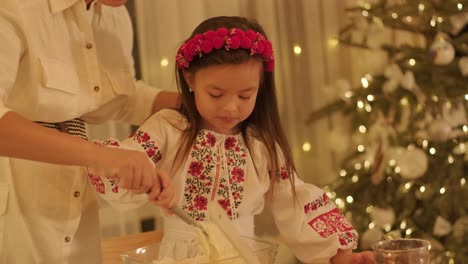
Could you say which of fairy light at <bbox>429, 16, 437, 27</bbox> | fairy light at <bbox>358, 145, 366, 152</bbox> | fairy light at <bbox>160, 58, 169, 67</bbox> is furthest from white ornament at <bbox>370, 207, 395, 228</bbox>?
fairy light at <bbox>160, 58, 169, 67</bbox>

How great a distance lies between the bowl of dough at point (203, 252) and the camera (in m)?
1.03

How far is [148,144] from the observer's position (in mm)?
1423

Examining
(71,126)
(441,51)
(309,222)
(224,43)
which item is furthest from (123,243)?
(441,51)

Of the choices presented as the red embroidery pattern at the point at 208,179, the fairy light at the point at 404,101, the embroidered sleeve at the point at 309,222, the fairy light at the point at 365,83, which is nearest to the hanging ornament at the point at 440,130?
the fairy light at the point at 404,101

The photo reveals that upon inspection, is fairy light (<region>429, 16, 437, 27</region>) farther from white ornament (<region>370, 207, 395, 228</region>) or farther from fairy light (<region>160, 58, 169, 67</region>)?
fairy light (<region>160, 58, 169, 67</region>)

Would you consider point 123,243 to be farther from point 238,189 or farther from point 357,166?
Answer: point 357,166

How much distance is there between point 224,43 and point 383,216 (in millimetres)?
1872

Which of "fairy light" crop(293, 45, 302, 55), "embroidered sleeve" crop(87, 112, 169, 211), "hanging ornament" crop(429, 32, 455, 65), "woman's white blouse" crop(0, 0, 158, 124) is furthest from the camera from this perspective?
"fairy light" crop(293, 45, 302, 55)

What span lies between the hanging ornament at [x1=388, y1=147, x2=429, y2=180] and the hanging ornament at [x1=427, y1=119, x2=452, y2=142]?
9 cm

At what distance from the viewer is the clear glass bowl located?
1.03 metres

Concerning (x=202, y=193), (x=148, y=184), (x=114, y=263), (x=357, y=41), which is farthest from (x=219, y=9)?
(x=148, y=184)

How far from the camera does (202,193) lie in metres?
1.46

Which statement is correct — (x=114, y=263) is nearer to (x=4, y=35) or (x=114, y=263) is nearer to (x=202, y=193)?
(x=202, y=193)

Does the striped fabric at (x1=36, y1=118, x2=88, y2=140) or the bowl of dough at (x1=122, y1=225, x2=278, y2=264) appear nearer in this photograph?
the bowl of dough at (x1=122, y1=225, x2=278, y2=264)
